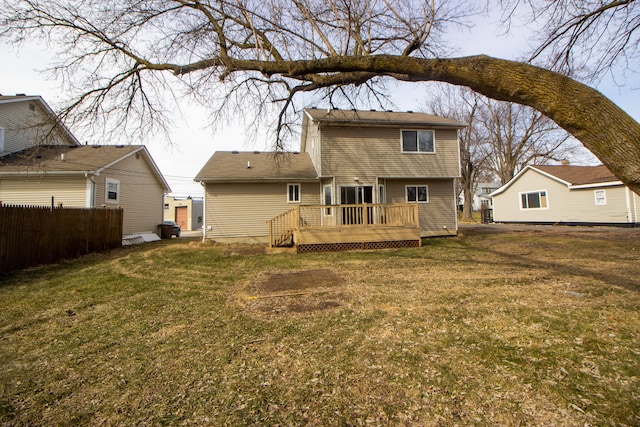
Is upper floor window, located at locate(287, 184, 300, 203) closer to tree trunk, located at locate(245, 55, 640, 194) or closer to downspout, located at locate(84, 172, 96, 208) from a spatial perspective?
downspout, located at locate(84, 172, 96, 208)

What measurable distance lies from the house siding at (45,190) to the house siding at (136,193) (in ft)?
2.45

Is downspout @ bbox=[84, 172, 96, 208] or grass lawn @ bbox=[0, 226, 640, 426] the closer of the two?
grass lawn @ bbox=[0, 226, 640, 426]

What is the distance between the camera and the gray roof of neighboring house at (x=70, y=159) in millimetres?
13016

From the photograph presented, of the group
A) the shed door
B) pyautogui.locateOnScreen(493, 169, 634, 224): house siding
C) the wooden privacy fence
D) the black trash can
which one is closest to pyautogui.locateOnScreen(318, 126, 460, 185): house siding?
the wooden privacy fence

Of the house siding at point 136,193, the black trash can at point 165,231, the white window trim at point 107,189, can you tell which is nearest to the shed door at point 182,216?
the house siding at point 136,193

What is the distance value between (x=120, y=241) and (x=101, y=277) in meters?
6.97

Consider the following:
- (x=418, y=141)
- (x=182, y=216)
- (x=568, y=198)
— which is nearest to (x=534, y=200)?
(x=568, y=198)

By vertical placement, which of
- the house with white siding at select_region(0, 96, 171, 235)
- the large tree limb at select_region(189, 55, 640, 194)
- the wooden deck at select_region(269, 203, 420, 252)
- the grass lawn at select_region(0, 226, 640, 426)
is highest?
the house with white siding at select_region(0, 96, 171, 235)

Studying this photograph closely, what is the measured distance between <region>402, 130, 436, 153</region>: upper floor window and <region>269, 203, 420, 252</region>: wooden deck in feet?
12.6

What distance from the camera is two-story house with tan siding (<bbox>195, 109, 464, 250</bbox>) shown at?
1360 cm

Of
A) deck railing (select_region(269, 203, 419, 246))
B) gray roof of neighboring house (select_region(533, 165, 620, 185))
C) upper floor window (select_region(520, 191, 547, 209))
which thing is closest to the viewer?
deck railing (select_region(269, 203, 419, 246))

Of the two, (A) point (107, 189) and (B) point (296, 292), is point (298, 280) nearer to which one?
(B) point (296, 292)

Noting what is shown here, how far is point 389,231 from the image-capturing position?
11.7 meters

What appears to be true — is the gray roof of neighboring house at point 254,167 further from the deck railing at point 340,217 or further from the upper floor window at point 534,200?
the upper floor window at point 534,200
